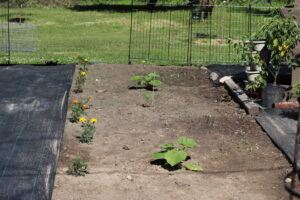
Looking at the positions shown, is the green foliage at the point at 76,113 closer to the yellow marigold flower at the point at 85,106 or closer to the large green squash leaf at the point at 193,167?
the yellow marigold flower at the point at 85,106

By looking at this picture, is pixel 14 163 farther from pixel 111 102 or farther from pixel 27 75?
pixel 27 75

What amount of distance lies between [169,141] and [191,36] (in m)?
7.11

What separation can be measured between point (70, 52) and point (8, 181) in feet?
28.2

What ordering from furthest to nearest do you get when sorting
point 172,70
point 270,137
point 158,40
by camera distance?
1. point 158,40
2. point 172,70
3. point 270,137

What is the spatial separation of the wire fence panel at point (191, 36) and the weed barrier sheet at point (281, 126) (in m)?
2.25

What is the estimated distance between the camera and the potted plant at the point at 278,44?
29.5 ft

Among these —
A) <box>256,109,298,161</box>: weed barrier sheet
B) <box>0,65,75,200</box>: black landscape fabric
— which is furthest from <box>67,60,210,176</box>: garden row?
<box>256,109,298,161</box>: weed barrier sheet

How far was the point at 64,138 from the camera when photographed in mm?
7594

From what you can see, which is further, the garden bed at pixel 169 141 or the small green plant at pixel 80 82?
the small green plant at pixel 80 82

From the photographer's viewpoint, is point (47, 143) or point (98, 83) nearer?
point (47, 143)

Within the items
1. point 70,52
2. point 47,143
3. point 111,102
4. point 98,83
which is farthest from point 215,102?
point 70,52

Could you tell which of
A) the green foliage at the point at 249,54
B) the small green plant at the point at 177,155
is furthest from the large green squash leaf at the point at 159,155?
the green foliage at the point at 249,54

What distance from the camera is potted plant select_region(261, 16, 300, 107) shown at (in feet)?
29.5

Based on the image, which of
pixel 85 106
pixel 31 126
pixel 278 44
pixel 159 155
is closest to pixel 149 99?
→ pixel 85 106
